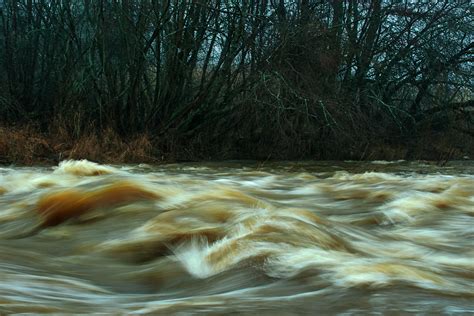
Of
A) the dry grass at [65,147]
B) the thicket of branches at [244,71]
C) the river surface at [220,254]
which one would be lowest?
the dry grass at [65,147]

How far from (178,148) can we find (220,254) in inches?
491

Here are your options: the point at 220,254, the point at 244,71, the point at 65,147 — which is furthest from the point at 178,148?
the point at 220,254

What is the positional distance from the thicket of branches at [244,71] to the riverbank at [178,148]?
83mm

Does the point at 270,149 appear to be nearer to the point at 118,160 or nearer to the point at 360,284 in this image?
the point at 118,160

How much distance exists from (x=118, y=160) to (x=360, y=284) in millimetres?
10825

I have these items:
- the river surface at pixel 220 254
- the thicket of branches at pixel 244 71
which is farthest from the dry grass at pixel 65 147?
the river surface at pixel 220 254

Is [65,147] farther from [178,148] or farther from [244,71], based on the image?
[244,71]

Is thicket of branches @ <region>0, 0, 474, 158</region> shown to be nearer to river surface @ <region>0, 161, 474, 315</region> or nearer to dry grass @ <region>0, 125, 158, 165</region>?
dry grass @ <region>0, 125, 158, 165</region>

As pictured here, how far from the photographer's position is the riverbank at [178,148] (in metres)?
12.5

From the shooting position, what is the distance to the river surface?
2098mm

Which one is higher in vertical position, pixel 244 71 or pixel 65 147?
pixel 244 71

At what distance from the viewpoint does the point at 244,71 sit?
15.6m

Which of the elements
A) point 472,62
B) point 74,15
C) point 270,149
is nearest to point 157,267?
point 270,149

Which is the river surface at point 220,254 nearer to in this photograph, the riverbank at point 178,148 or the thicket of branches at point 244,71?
the riverbank at point 178,148
